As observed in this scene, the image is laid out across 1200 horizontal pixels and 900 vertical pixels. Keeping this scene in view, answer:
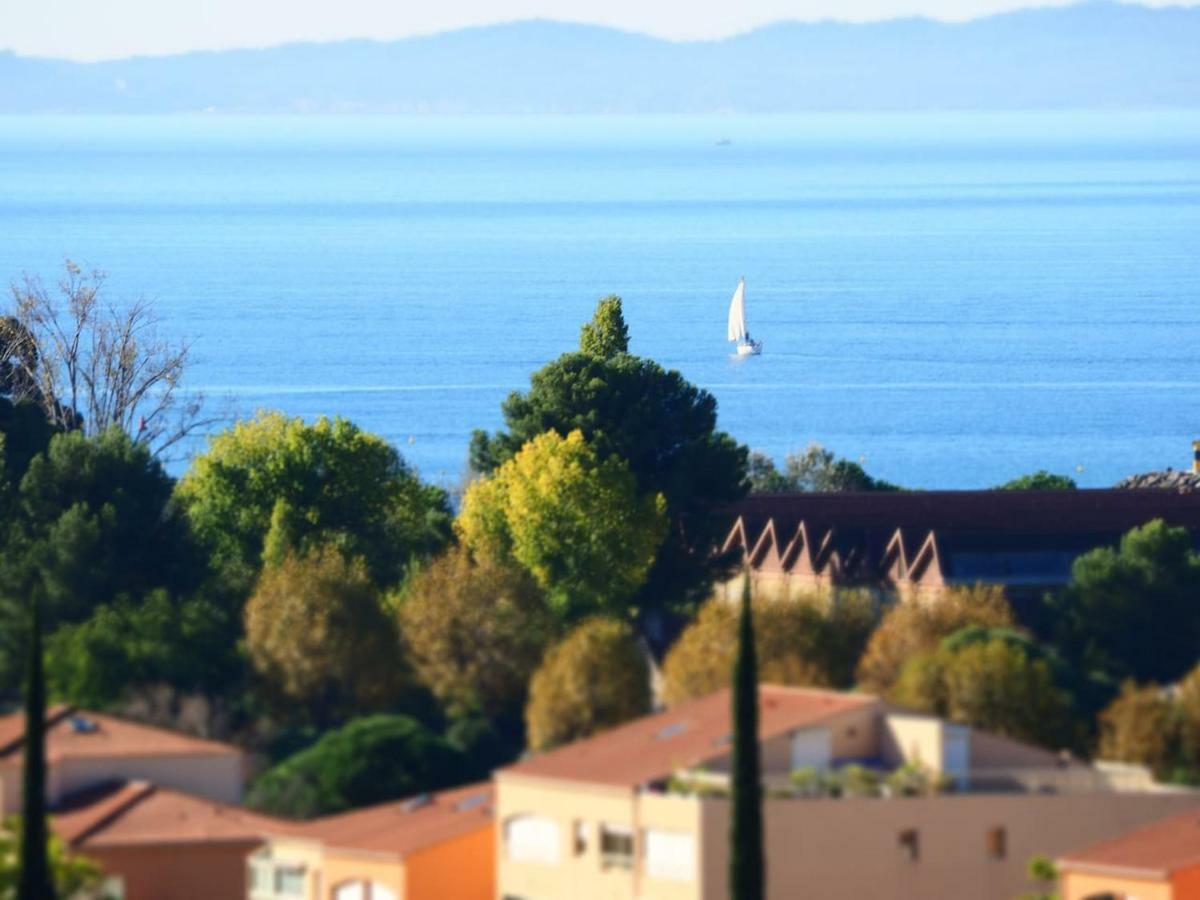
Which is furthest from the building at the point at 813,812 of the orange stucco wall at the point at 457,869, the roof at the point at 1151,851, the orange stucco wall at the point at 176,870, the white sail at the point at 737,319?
the white sail at the point at 737,319

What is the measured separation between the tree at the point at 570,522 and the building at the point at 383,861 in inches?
822

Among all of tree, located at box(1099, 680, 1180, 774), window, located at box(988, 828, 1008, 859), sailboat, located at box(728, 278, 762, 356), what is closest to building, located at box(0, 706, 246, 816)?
window, located at box(988, 828, 1008, 859)

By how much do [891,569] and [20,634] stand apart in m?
26.2

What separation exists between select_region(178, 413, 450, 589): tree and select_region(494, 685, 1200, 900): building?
23.7 meters

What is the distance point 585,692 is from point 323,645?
552 centimetres

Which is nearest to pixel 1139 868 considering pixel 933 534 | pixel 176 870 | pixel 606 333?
pixel 176 870

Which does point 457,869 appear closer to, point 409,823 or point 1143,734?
point 409,823

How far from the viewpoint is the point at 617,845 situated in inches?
1211

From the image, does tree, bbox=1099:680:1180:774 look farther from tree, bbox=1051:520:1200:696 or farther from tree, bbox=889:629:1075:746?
tree, bbox=1051:520:1200:696

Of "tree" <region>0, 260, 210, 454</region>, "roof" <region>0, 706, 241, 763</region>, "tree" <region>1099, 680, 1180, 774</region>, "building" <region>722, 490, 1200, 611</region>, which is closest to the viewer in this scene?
"roof" <region>0, 706, 241, 763</region>

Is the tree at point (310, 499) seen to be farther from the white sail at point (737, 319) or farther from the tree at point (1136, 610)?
the white sail at point (737, 319)

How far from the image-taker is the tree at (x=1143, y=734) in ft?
116

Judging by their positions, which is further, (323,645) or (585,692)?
(323,645)

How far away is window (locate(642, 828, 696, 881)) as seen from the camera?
2986 centimetres
